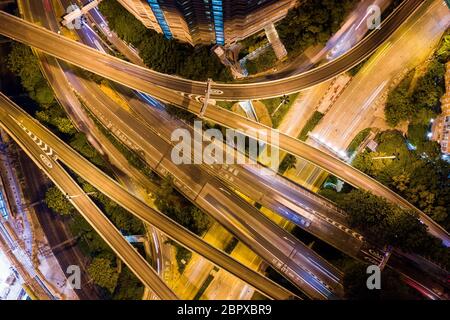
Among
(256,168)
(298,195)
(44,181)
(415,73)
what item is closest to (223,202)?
(256,168)

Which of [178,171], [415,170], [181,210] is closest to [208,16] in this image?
[178,171]

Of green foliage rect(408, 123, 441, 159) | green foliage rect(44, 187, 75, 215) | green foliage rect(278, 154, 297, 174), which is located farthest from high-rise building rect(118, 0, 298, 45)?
green foliage rect(44, 187, 75, 215)

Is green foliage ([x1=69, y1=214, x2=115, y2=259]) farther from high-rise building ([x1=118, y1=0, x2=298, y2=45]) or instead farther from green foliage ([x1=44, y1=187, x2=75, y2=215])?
high-rise building ([x1=118, y1=0, x2=298, y2=45])

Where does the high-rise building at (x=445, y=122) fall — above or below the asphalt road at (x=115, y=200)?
above

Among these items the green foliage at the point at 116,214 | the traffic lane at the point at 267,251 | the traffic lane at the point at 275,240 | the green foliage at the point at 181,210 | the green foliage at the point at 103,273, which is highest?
the traffic lane at the point at 275,240

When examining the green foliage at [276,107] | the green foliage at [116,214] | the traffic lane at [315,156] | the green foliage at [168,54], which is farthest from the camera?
the green foliage at [276,107]

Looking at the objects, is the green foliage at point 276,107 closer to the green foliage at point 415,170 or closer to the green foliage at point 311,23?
the green foliage at point 311,23

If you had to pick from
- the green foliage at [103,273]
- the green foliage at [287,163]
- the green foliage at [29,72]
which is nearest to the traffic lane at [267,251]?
the green foliage at [287,163]

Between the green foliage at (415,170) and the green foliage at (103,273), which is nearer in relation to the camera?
the green foliage at (415,170)
